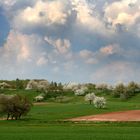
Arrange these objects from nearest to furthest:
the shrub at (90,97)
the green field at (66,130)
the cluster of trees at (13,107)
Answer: the green field at (66,130), the cluster of trees at (13,107), the shrub at (90,97)

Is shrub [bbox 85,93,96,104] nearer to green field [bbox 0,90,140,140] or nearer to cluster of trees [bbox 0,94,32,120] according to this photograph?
cluster of trees [bbox 0,94,32,120]

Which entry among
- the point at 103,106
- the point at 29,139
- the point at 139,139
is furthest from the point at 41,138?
the point at 103,106

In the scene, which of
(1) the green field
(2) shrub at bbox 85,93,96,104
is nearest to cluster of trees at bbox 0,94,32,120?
(1) the green field

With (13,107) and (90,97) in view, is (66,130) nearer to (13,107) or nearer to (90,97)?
(13,107)

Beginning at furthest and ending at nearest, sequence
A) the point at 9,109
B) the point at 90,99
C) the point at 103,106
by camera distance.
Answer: the point at 90,99, the point at 103,106, the point at 9,109

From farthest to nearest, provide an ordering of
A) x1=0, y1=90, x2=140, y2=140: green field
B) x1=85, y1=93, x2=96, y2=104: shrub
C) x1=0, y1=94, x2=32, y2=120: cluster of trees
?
x1=85, y1=93, x2=96, y2=104: shrub
x1=0, y1=94, x2=32, y2=120: cluster of trees
x1=0, y1=90, x2=140, y2=140: green field

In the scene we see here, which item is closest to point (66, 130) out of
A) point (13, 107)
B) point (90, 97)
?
point (13, 107)

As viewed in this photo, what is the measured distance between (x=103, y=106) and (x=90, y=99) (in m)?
28.3

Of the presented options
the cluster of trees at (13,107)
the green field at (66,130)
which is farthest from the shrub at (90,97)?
the green field at (66,130)

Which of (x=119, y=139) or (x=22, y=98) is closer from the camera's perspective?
(x=119, y=139)

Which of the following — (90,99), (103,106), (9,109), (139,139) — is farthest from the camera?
(90,99)

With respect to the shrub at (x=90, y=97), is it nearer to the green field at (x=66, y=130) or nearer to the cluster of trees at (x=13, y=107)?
the cluster of trees at (x=13, y=107)

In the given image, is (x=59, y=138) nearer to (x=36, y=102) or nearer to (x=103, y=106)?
(x=103, y=106)

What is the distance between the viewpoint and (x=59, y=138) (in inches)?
2237
